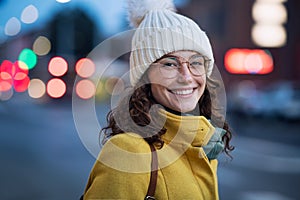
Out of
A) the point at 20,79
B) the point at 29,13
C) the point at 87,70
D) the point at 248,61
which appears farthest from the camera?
the point at 248,61

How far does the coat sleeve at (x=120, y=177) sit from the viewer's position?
1368 millimetres

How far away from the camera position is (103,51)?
164 cm

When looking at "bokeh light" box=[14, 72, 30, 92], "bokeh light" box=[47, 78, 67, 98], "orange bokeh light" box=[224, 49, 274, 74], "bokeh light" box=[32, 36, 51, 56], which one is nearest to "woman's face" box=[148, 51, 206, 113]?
"bokeh light" box=[47, 78, 67, 98]

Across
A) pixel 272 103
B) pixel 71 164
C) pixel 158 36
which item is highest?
pixel 158 36

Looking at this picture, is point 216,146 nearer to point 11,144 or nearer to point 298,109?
point 11,144

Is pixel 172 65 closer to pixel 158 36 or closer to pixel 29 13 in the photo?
pixel 158 36

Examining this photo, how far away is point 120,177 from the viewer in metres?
1.37

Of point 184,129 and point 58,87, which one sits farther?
point 58,87

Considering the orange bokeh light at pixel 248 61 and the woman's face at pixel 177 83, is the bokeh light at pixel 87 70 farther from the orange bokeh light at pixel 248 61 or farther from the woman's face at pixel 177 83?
the orange bokeh light at pixel 248 61

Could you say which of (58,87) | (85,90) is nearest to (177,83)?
(85,90)

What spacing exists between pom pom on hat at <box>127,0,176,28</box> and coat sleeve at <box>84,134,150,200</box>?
0.40 metres

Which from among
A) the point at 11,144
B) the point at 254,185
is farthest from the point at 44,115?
the point at 254,185

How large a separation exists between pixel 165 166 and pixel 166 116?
0.15m

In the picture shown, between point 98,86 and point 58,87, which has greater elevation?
point 98,86
